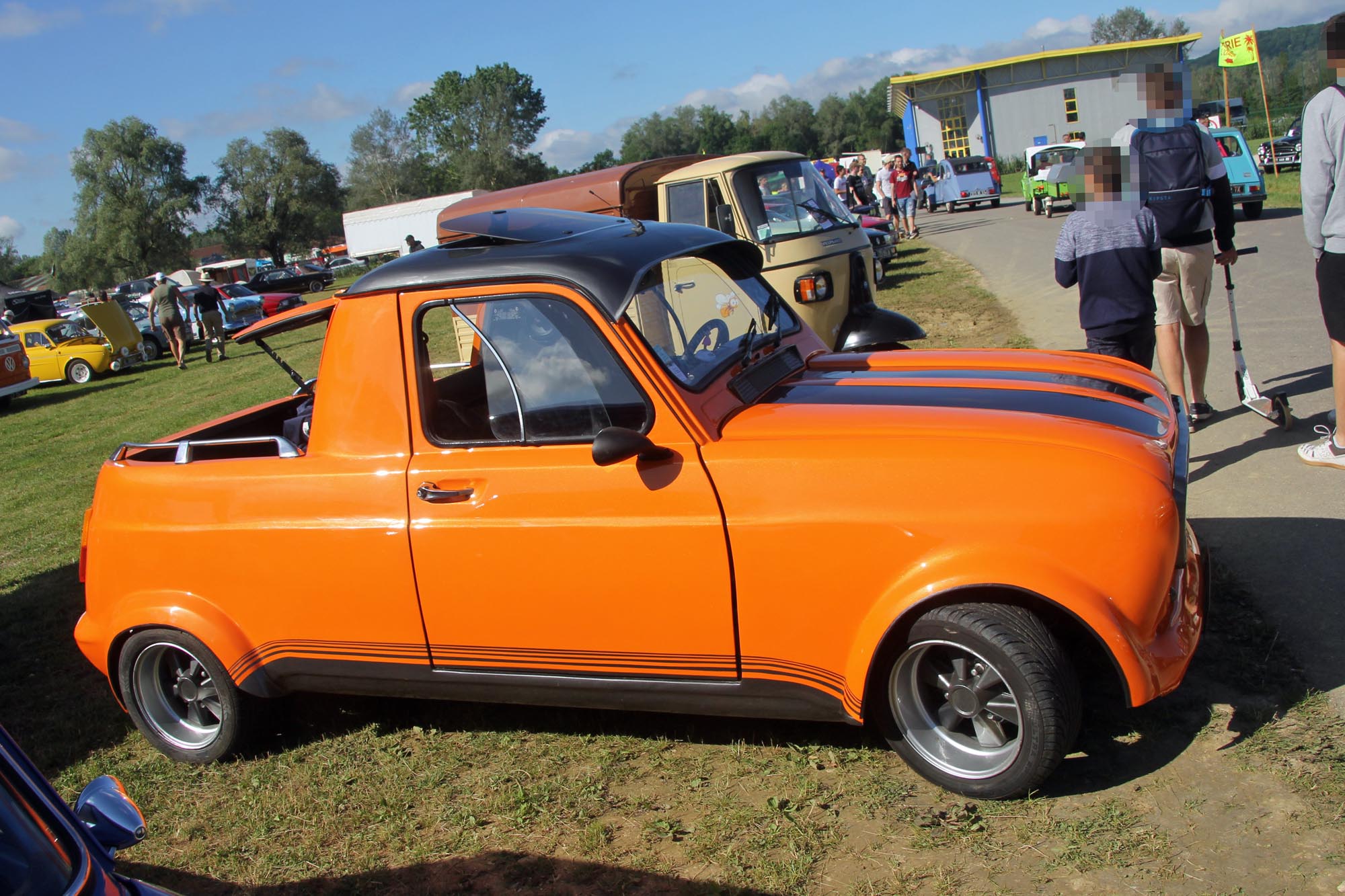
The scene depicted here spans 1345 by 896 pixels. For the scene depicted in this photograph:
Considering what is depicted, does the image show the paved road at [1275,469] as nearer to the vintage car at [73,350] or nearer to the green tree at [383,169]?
the vintage car at [73,350]

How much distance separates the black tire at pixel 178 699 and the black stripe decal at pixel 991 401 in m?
2.59

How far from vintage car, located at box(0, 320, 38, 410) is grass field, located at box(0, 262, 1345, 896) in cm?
1681

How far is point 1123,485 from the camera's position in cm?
289

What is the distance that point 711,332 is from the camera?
12.8ft

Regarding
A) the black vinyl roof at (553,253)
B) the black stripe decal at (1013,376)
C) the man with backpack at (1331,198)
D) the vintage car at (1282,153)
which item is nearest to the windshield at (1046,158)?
the vintage car at (1282,153)

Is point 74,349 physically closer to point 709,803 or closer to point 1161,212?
point 1161,212

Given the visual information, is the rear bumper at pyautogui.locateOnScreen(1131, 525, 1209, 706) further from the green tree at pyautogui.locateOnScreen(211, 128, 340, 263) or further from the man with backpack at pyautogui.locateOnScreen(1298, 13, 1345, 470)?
the green tree at pyautogui.locateOnScreen(211, 128, 340, 263)

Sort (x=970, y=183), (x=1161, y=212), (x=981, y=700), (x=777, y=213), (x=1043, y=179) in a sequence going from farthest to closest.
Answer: (x=970, y=183) < (x=1043, y=179) < (x=777, y=213) < (x=1161, y=212) < (x=981, y=700)

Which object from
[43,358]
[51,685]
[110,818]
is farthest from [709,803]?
[43,358]

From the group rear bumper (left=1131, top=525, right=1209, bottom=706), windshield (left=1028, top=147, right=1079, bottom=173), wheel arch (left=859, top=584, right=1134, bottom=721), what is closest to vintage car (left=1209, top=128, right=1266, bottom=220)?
windshield (left=1028, top=147, right=1079, bottom=173)

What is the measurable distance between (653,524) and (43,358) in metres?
23.5

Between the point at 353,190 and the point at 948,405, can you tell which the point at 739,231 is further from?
the point at 353,190

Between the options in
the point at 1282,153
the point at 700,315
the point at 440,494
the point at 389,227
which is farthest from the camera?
the point at 389,227

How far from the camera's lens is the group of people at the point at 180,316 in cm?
2116
